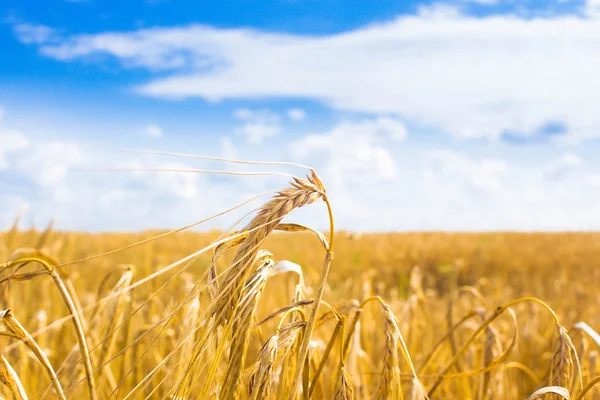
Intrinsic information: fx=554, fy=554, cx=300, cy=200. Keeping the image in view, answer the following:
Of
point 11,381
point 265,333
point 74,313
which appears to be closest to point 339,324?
point 74,313

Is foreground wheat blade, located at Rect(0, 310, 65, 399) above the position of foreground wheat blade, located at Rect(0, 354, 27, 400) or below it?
above

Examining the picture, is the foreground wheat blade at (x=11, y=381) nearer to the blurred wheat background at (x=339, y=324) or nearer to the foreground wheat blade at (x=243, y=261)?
the blurred wheat background at (x=339, y=324)

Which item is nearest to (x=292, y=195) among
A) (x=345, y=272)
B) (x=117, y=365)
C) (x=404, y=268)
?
(x=117, y=365)

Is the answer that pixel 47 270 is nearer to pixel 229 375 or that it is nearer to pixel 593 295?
pixel 229 375

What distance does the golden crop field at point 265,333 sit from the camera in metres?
0.78

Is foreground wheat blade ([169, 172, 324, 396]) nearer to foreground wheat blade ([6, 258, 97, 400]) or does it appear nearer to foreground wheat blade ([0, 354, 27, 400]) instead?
foreground wheat blade ([6, 258, 97, 400])

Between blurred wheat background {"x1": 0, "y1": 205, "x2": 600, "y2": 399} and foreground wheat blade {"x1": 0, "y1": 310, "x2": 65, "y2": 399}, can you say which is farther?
blurred wheat background {"x1": 0, "y1": 205, "x2": 600, "y2": 399}

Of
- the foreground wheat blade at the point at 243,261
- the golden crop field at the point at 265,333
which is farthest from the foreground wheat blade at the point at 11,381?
the foreground wheat blade at the point at 243,261

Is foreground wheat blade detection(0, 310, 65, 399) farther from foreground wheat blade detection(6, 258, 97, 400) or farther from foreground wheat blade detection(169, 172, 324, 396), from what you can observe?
foreground wheat blade detection(169, 172, 324, 396)

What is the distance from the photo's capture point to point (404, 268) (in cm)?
963

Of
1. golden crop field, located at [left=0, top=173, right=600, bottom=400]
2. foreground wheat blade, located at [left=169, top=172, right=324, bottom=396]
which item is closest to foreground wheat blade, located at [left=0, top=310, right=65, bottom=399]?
golden crop field, located at [left=0, top=173, right=600, bottom=400]

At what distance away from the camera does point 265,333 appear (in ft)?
11.8

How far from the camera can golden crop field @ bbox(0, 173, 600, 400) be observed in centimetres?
78

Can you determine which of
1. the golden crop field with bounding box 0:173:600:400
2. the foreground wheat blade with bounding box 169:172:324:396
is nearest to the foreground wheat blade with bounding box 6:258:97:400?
the golden crop field with bounding box 0:173:600:400
